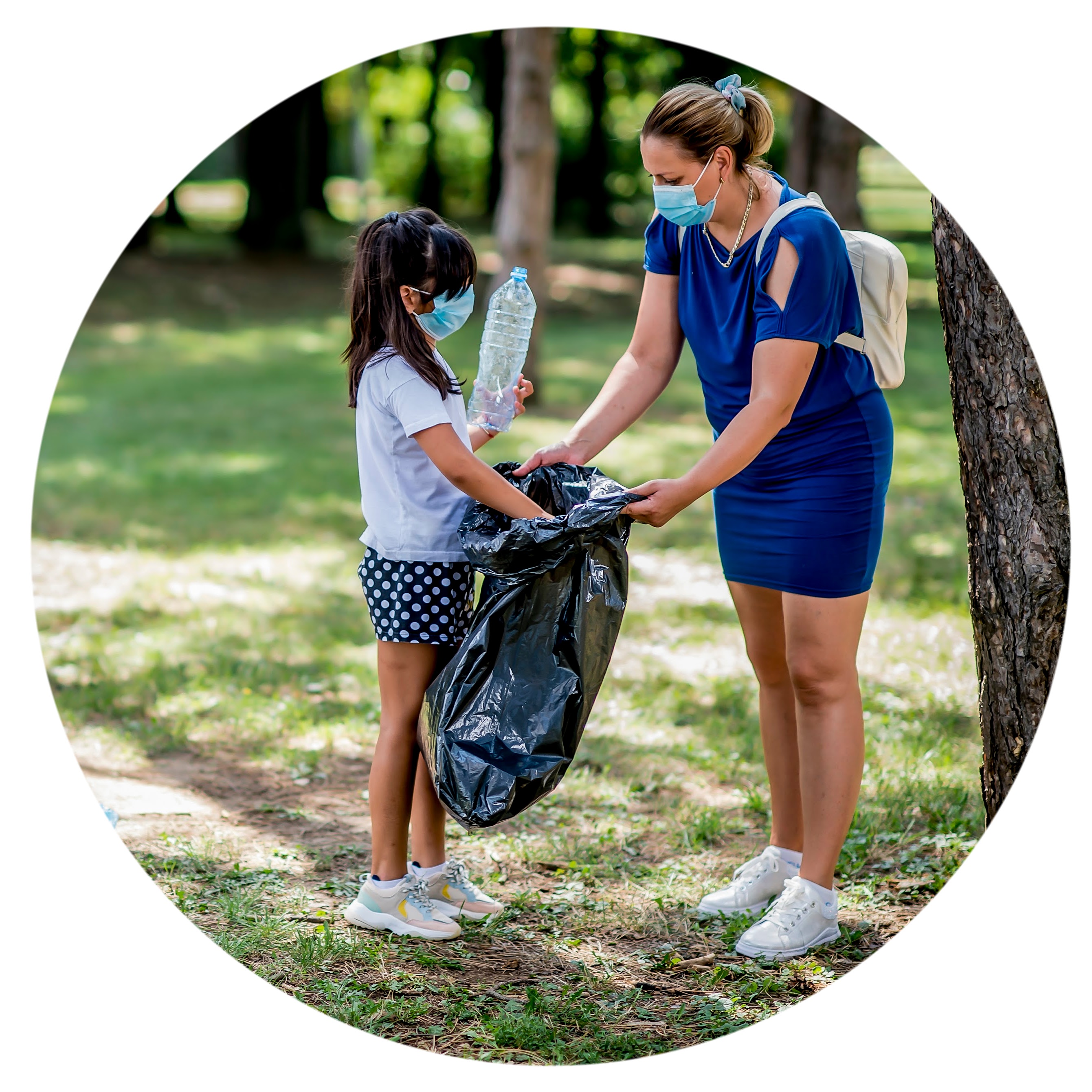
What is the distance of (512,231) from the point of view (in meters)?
9.84

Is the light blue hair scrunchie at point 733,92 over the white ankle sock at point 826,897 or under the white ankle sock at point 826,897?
over

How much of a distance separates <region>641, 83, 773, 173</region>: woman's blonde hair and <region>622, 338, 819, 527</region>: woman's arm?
1.56ft

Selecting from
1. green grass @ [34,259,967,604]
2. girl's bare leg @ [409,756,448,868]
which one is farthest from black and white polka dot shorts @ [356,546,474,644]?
green grass @ [34,259,967,604]

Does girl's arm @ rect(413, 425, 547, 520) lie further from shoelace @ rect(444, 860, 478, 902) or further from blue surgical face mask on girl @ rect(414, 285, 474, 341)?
shoelace @ rect(444, 860, 478, 902)

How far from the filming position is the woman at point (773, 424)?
104 inches

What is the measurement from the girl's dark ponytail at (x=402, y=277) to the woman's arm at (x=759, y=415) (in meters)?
0.63

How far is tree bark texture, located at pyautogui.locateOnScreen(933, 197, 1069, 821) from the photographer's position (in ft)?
9.41

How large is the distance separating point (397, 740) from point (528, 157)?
7747 mm

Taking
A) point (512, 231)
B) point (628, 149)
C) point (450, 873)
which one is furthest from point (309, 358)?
point (628, 149)

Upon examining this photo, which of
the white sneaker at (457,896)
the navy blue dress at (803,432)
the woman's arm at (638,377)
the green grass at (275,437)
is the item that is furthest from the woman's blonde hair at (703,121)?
the green grass at (275,437)

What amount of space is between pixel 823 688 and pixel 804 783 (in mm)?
264

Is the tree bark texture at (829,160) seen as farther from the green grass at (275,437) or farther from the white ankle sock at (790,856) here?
Result: the white ankle sock at (790,856)

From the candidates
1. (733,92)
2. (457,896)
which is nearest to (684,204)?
(733,92)

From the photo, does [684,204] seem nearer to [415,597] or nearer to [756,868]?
[415,597]
